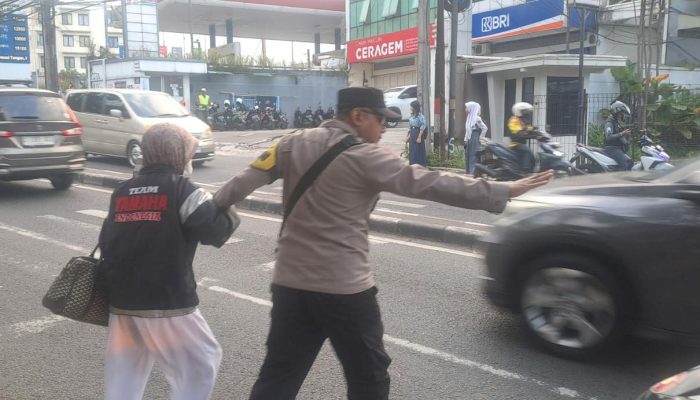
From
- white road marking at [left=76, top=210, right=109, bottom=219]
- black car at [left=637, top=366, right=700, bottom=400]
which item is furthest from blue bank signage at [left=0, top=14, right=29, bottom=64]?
black car at [left=637, top=366, right=700, bottom=400]

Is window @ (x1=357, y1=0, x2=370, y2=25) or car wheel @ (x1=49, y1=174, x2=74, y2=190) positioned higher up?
window @ (x1=357, y1=0, x2=370, y2=25)

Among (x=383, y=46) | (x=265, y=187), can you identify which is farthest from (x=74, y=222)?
(x=383, y=46)

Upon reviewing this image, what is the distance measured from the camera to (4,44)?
33.0m

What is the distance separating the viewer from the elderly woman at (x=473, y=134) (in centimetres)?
1328

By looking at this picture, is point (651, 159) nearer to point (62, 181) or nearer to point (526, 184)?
point (526, 184)

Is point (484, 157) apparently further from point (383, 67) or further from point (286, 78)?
point (286, 78)

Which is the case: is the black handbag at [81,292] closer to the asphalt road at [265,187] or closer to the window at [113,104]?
the asphalt road at [265,187]

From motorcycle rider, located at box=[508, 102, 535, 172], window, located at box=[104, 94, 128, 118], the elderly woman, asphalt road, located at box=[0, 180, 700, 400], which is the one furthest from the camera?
window, located at box=[104, 94, 128, 118]

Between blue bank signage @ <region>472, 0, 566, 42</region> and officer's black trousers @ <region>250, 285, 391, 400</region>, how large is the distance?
22423 millimetres

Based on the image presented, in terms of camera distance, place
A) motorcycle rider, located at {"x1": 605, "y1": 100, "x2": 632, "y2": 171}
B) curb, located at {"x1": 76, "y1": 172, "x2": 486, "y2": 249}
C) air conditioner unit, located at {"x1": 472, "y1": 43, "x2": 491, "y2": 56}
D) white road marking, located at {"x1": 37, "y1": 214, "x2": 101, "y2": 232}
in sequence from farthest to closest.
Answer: air conditioner unit, located at {"x1": 472, "y1": 43, "x2": 491, "y2": 56}, motorcycle rider, located at {"x1": 605, "y1": 100, "x2": 632, "y2": 171}, white road marking, located at {"x1": 37, "y1": 214, "x2": 101, "y2": 232}, curb, located at {"x1": 76, "y1": 172, "x2": 486, "y2": 249}

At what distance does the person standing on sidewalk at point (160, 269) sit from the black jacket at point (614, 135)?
9.80m

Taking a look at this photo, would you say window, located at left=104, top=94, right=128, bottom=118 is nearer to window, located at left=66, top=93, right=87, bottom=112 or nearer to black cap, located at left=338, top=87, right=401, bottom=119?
window, located at left=66, top=93, right=87, bottom=112

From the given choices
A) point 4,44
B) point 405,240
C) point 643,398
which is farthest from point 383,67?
point 643,398

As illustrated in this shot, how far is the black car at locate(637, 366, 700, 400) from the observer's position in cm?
203
